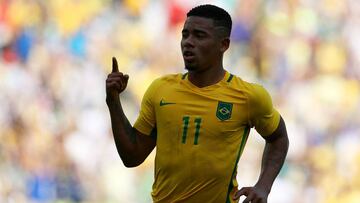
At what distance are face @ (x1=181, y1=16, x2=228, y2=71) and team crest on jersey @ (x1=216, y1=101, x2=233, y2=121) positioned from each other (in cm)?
19

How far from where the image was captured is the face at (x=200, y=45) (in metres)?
4.74

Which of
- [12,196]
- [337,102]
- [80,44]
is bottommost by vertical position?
[12,196]

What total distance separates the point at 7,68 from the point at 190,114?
4.05 m

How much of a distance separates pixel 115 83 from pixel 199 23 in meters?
0.52

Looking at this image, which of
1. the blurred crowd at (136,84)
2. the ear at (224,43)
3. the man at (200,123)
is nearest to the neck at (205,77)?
the man at (200,123)

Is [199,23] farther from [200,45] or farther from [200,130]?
[200,130]

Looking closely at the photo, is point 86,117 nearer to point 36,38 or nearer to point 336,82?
point 36,38

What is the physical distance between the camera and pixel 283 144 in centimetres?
499

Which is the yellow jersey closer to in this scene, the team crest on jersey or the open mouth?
the team crest on jersey

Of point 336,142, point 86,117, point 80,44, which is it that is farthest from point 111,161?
point 336,142

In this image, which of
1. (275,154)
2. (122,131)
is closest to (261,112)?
(275,154)

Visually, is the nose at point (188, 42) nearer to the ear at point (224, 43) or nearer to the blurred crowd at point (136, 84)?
the ear at point (224, 43)

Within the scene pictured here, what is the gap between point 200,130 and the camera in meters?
4.72

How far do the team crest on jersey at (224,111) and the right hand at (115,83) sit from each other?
469mm
